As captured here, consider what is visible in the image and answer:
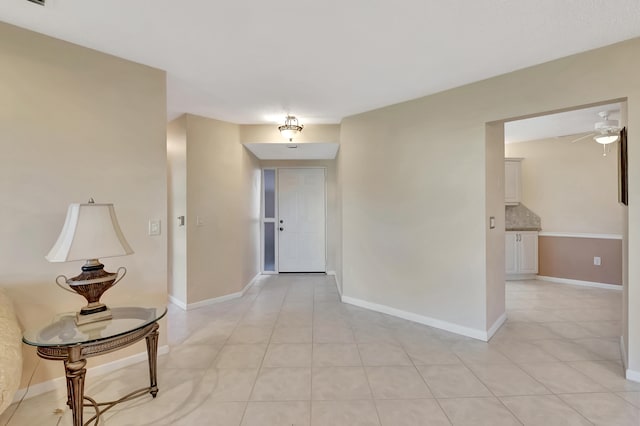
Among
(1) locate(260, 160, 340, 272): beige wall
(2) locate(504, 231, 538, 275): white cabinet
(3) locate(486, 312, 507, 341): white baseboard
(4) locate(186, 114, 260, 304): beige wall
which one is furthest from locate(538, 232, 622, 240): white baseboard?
(4) locate(186, 114, 260, 304): beige wall

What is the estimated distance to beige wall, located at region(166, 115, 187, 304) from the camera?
11.6 feet

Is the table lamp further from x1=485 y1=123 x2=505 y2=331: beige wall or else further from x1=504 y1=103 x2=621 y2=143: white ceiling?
x1=504 y1=103 x2=621 y2=143: white ceiling

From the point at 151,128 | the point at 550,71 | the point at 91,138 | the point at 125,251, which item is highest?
the point at 550,71

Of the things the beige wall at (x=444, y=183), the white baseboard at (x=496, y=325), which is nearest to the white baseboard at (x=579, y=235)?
the white baseboard at (x=496, y=325)

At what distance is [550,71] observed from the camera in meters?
2.29

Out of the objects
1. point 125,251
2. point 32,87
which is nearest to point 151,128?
point 32,87

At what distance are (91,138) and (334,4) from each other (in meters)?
1.93

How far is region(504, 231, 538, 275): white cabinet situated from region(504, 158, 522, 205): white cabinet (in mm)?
593

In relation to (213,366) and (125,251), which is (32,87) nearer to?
(125,251)

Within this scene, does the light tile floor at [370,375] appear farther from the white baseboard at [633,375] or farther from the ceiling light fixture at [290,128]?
the ceiling light fixture at [290,128]

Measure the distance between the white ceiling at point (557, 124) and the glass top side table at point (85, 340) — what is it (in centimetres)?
423

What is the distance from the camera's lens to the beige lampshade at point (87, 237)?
1.56 m

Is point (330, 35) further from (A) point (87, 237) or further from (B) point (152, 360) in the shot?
(B) point (152, 360)

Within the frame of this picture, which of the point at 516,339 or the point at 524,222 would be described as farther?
the point at 524,222
